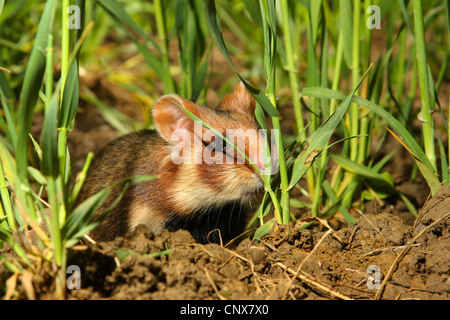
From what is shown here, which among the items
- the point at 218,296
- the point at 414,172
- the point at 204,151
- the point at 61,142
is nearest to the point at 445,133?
the point at 414,172

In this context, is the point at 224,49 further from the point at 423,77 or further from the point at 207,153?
the point at 423,77

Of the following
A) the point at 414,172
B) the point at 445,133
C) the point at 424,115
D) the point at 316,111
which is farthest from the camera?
the point at 445,133

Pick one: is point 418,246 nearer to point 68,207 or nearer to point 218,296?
point 218,296

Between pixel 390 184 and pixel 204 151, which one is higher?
pixel 204 151

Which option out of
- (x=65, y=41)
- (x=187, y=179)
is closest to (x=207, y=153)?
(x=187, y=179)

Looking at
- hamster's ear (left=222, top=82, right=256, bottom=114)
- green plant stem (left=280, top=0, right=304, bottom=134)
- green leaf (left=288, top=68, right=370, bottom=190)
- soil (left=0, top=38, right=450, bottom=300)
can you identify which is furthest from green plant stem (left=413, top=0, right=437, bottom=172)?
hamster's ear (left=222, top=82, right=256, bottom=114)

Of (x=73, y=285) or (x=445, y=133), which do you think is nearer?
(x=73, y=285)
